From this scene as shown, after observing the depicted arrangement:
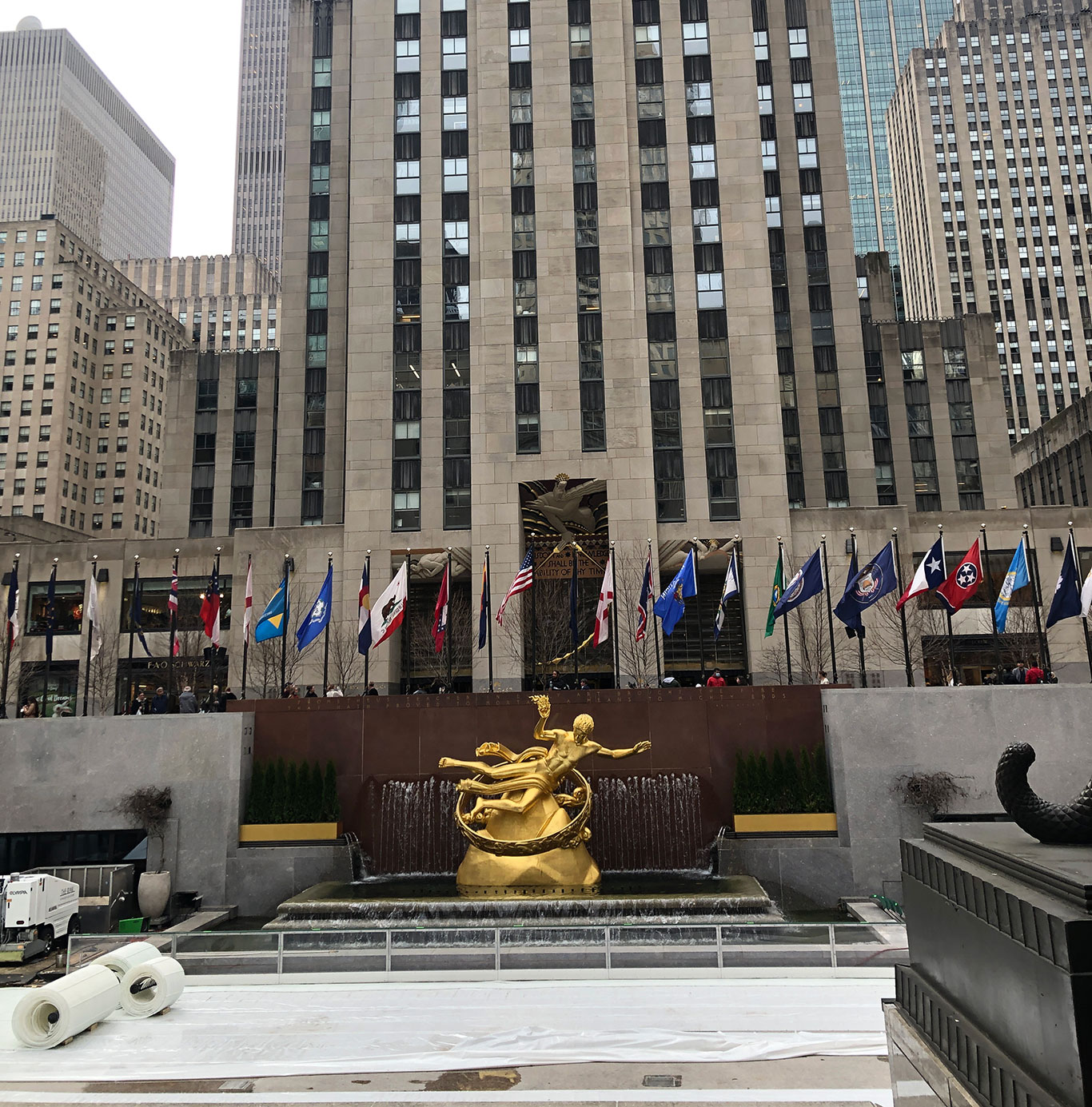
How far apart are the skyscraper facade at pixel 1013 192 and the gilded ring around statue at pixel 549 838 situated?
312ft

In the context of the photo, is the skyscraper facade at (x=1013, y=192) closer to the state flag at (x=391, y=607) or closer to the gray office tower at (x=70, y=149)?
the state flag at (x=391, y=607)

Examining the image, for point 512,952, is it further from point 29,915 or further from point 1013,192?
point 1013,192

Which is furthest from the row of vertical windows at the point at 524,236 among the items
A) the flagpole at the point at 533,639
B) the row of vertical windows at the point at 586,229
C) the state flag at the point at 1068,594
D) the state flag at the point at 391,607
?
the state flag at the point at 1068,594

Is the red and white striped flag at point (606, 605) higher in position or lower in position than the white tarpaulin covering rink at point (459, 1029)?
higher

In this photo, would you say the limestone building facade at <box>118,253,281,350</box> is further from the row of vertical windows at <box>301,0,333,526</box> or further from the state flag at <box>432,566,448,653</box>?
the state flag at <box>432,566,448,653</box>

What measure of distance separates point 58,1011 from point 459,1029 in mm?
4643

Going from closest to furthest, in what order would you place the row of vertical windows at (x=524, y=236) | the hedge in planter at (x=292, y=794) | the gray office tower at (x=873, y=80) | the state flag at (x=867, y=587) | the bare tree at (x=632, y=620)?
the hedge in planter at (x=292, y=794), the state flag at (x=867, y=587), the bare tree at (x=632, y=620), the row of vertical windows at (x=524, y=236), the gray office tower at (x=873, y=80)

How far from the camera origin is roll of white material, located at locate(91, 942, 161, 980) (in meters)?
12.1

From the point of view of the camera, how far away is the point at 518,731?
2753 centimetres

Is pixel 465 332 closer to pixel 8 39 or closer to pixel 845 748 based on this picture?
pixel 845 748

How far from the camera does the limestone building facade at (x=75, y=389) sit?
329 feet

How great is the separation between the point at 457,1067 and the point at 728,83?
54.1 metres

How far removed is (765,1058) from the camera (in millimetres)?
10141

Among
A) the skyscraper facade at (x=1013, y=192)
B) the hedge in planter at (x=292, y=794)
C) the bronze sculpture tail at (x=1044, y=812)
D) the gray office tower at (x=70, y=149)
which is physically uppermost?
the gray office tower at (x=70, y=149)
